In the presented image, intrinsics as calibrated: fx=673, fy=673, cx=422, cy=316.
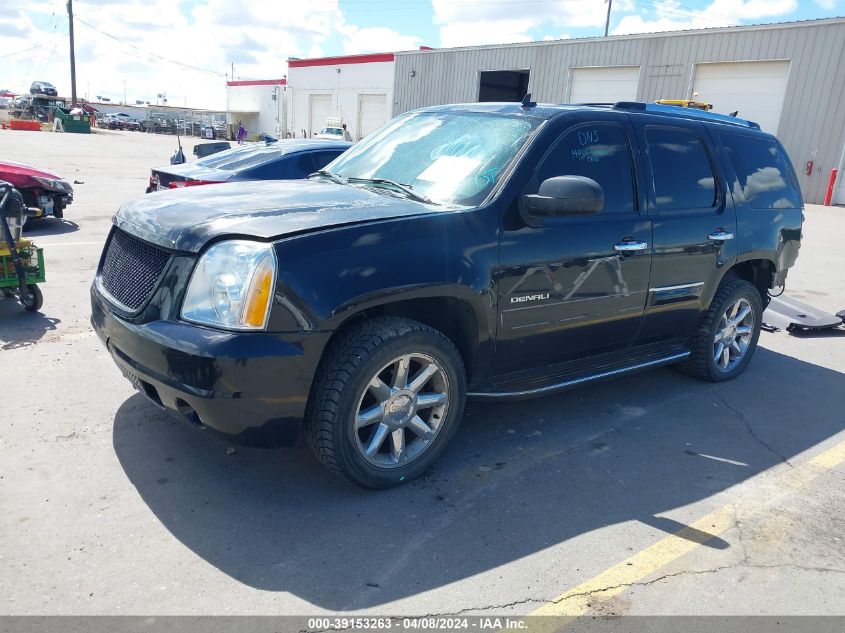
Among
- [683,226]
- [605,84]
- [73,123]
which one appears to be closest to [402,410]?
[683,226]

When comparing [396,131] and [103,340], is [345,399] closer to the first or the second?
[103,340]

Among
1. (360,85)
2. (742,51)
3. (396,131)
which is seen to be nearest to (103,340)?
(396,131)

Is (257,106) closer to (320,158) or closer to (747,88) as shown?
(747,88)

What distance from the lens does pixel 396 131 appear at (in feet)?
15.1

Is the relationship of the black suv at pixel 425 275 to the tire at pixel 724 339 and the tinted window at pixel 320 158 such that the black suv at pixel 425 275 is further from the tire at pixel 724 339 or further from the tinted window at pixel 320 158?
the tinted window at pixel 320 158

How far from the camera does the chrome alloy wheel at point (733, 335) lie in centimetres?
526

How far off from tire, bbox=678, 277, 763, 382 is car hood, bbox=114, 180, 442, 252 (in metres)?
2.73

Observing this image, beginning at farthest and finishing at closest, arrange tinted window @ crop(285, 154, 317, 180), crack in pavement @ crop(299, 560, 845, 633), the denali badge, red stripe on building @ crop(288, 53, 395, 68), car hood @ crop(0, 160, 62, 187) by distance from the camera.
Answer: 1. red stripe on building @ crop(288, 53, 395, 68)
2. car hood @ crop(0, 160, 62, 187)
3. tinted window @ crop(285, 154, 317, 180)
4. the denali badge
5. crack in pavement @ crop(299, 560, 845, 633)

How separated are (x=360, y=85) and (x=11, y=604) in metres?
40.9

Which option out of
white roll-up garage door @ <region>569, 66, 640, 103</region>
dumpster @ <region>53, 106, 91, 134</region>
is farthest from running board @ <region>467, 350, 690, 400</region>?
dumpster @ <region>53, 106, 91, 134</region>

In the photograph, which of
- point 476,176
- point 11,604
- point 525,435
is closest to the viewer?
point 11,604

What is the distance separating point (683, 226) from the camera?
453 cm

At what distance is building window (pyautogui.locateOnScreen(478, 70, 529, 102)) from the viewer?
32.6 meters

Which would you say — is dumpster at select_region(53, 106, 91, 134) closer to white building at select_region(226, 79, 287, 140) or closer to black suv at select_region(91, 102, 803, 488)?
white building at select_region(226, 79, 287, 140)
